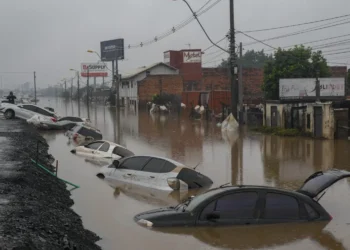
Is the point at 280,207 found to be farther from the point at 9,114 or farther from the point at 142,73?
the point at 142,73

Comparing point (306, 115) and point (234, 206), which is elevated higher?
point (306, 115)


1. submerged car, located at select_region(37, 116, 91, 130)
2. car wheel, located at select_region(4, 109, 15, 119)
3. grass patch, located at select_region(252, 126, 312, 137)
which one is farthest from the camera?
car wheel, located at select_region(4, 109, 15, 119)

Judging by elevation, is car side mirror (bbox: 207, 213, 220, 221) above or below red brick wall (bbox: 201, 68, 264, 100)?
below

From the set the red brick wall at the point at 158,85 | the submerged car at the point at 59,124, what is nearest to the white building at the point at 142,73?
the red brick wall at the point at 158,85

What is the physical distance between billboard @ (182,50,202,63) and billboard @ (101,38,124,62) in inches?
1041

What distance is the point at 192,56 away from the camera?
8538 cm

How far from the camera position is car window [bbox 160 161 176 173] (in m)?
15.2

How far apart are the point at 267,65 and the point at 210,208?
135 feet

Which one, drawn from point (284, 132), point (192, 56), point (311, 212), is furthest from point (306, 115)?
point (192, 56)

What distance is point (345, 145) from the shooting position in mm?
26359

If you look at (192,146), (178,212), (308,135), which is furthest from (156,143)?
(178,212)

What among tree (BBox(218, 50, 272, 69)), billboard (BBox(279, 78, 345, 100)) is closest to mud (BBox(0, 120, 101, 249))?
billboard (BBox(279, 78, 345, 100))

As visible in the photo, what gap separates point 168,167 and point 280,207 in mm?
5538

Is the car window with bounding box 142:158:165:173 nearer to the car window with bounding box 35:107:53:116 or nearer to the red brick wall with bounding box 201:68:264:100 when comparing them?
the car window with bounding box 35:107:53:116
